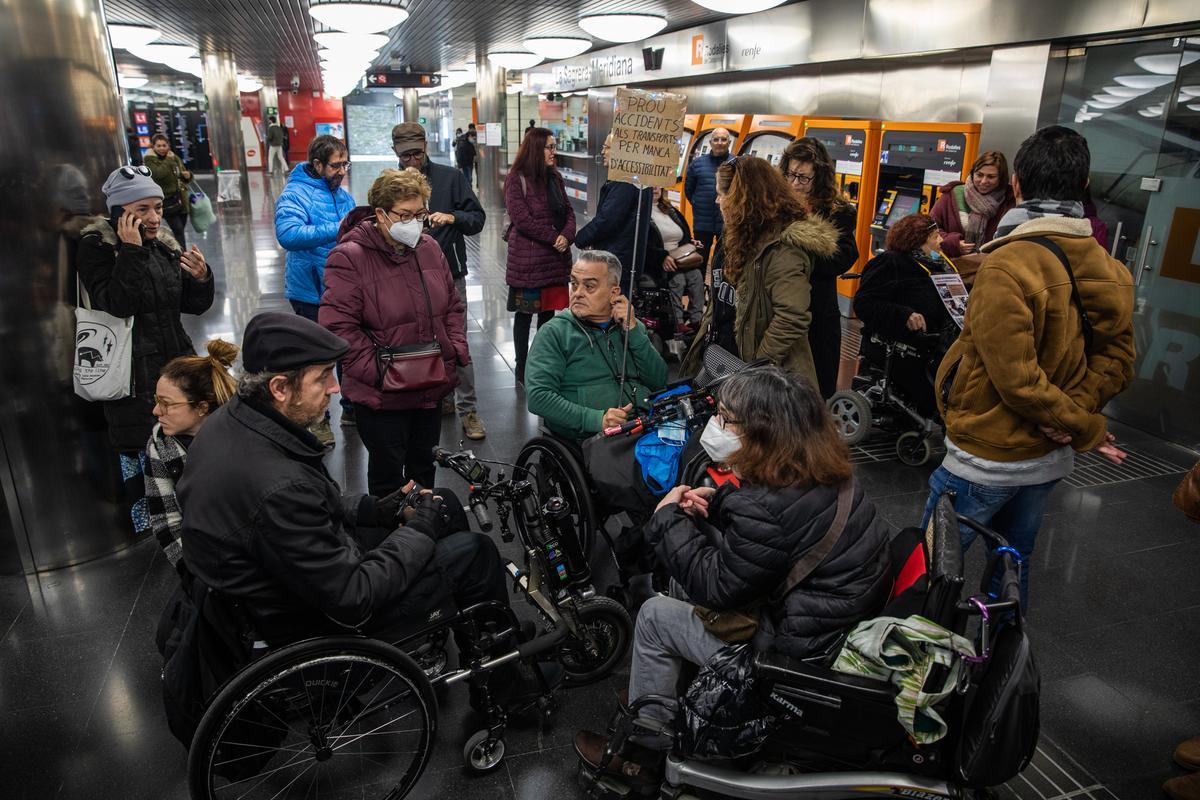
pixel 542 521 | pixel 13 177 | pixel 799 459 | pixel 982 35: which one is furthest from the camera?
pixel 982 35

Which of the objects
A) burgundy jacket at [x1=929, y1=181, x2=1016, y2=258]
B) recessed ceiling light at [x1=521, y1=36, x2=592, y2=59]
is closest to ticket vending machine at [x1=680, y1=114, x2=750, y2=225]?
recessed ceiling light at [x1=521, y1=36, x2=592, y2=59]

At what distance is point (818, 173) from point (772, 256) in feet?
2.80

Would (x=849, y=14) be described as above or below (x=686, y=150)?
above

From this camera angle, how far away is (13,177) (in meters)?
3.29

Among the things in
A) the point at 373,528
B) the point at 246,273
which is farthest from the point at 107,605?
the point at 246,273

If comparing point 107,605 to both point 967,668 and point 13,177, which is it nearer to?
point 13,177

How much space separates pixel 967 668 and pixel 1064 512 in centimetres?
303

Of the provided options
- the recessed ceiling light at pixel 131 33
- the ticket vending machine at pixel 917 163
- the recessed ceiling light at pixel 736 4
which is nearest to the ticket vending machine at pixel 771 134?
the ticket vending machine at pixel 917 163

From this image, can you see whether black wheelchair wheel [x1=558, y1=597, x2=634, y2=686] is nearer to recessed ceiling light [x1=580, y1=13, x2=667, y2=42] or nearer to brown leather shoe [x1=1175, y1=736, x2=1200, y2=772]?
brown leather shoe [x1=1175, y1=736, x2=1200, y2=772]

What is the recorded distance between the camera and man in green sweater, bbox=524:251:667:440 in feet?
10.6

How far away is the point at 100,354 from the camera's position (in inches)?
136

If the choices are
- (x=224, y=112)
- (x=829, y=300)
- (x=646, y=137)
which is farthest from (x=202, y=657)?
(x=224, y=112)

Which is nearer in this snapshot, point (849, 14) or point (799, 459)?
point (799, 459)

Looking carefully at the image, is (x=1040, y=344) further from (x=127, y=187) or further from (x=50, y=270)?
(x=50, y=270)
